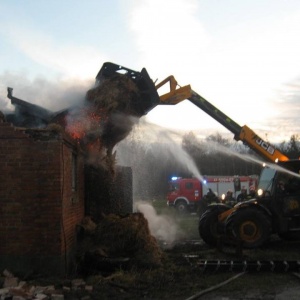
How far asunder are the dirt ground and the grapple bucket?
3569 millimetres

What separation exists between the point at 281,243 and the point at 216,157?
42828 mm

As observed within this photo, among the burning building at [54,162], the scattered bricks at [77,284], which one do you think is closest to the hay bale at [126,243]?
the burning building at [54,162]

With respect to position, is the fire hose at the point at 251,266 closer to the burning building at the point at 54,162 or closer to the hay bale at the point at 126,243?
the hay bale at the point at 126,243

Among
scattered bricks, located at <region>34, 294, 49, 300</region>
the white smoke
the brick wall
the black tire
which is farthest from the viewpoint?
the white smoke

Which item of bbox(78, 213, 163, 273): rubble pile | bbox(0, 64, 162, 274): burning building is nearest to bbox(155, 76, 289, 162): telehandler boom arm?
bbox(0, 64, 162, 274): burning building

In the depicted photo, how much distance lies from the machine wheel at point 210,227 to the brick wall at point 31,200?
589 centimetres

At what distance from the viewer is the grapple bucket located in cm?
1068

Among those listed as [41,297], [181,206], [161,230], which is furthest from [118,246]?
[181,206]

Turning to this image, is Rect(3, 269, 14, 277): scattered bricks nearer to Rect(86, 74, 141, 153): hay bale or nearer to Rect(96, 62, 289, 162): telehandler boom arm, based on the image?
Rect(86, 74, 141, 153): hay bale

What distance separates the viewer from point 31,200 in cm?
862

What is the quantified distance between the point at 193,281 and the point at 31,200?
3.36m

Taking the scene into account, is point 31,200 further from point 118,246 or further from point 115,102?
point 115,102

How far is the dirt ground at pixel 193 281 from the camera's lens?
24.6 feet

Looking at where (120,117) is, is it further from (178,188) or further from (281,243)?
(178,188)
